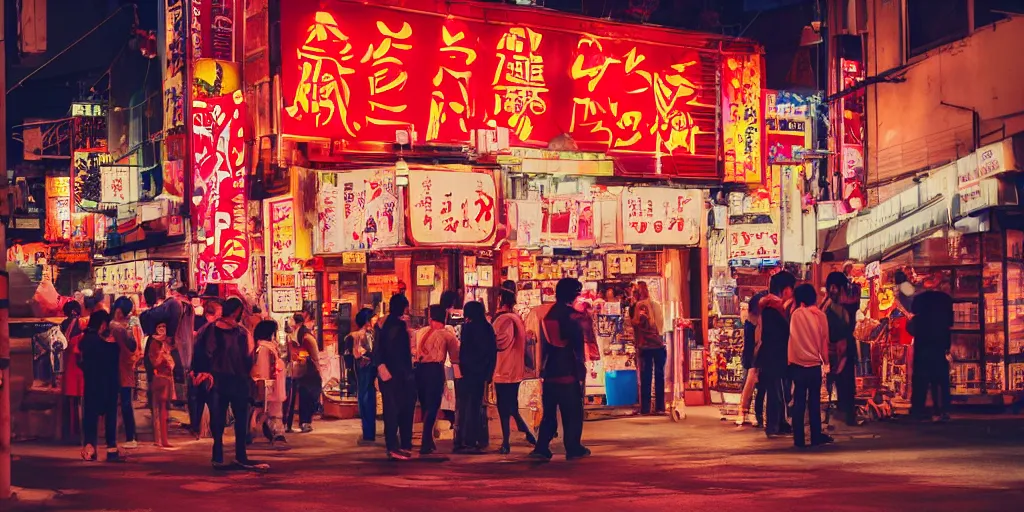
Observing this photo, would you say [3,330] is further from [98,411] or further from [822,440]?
[822,440]

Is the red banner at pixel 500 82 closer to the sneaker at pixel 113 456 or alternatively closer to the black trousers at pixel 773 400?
the sneaker at pixel 113 456

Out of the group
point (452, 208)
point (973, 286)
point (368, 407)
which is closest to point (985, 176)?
point (973, 286)

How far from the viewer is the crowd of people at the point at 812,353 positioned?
16.4 meters

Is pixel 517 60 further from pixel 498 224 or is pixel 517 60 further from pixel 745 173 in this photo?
pixel 745 173

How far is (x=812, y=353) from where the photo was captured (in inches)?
641

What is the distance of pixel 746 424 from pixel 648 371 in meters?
2.83

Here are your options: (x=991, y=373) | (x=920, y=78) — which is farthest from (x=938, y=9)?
(x=991, y=373)

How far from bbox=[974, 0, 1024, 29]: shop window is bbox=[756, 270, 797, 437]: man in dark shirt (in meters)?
8.01

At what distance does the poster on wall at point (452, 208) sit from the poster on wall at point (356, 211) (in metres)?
0.36

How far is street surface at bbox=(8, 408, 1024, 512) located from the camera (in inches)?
476

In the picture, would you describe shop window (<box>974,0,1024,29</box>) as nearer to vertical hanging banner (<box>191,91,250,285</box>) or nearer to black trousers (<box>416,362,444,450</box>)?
black trousers (<box>416,362,444,450</box>)

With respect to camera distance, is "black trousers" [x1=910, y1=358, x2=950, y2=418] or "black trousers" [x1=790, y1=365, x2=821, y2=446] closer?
"black trousers" [x1=790, y1=365, x2=821, y2=446]

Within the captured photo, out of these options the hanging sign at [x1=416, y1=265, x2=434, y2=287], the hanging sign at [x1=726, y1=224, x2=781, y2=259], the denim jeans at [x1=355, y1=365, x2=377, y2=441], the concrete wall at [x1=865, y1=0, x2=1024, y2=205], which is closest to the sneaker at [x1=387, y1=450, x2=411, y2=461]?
the denim jeans at [x1=355, y1=365, x2=377, y2=441]

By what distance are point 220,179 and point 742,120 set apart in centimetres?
1001
